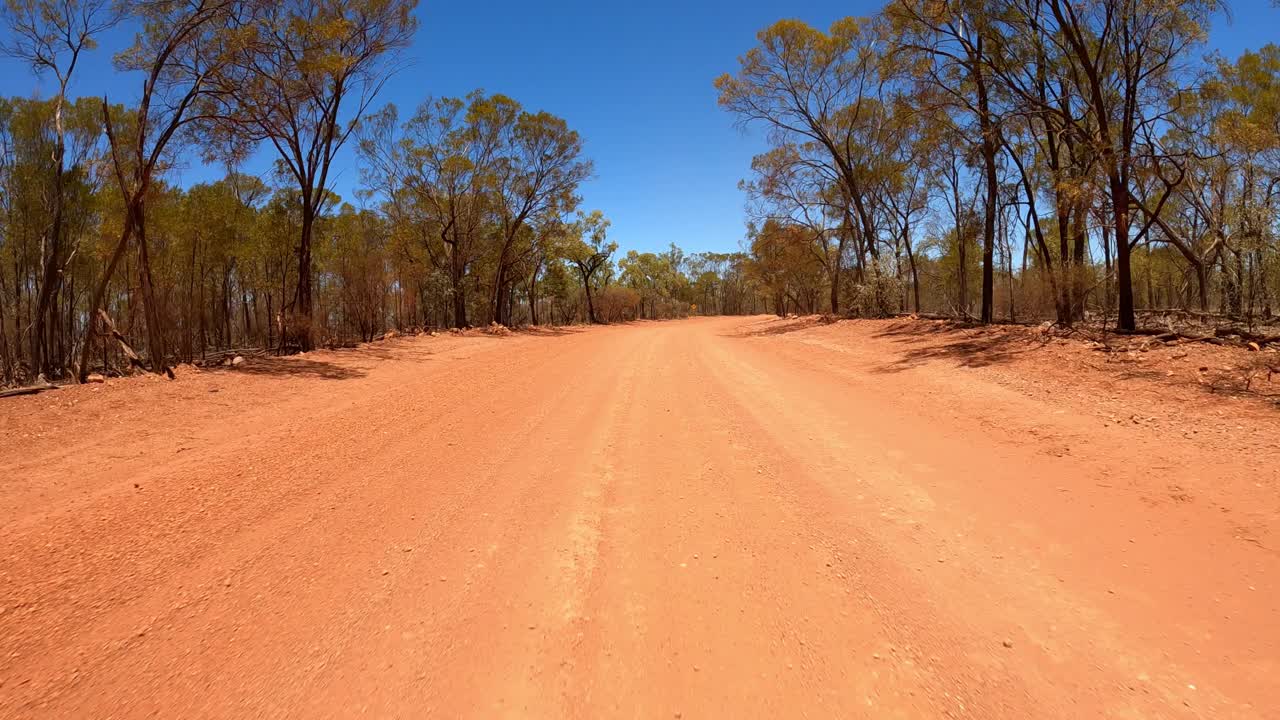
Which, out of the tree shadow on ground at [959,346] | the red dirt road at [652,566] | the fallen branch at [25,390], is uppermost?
the fallen branch at [25,390]

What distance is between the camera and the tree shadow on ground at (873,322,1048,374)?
9719 mm

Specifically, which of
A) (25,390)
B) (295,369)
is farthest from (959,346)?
(25,390)

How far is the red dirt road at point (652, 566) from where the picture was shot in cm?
211

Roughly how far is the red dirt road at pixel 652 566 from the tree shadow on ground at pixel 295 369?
3.78 metres

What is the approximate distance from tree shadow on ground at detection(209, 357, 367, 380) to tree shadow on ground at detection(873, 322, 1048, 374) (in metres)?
10.3

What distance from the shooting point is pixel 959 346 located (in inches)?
452

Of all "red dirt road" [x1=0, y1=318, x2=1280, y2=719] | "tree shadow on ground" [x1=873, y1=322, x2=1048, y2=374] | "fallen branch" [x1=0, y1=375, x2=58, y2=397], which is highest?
"fallen branch" [x1=0, y1=375, x2=58, y2=397]

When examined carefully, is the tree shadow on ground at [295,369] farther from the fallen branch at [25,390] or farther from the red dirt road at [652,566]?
the red dirt road at [652,566]

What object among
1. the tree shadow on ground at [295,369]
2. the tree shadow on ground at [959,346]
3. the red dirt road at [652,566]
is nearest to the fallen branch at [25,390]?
the red dirt road at [652,566]

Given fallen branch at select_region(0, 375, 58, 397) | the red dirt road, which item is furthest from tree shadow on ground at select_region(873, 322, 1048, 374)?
fallen branch at select_region(0, 375, 58, 397)

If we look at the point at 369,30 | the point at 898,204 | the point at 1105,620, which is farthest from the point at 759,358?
the point at 898,204

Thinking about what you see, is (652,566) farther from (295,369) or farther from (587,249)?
(587,249)

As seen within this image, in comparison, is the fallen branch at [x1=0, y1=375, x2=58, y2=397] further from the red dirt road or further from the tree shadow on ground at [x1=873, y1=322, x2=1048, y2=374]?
the tree shadow on ground at [x1=873, y1=322, x2=1048, y2=374]

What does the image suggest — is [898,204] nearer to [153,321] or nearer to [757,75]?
[757,75]
